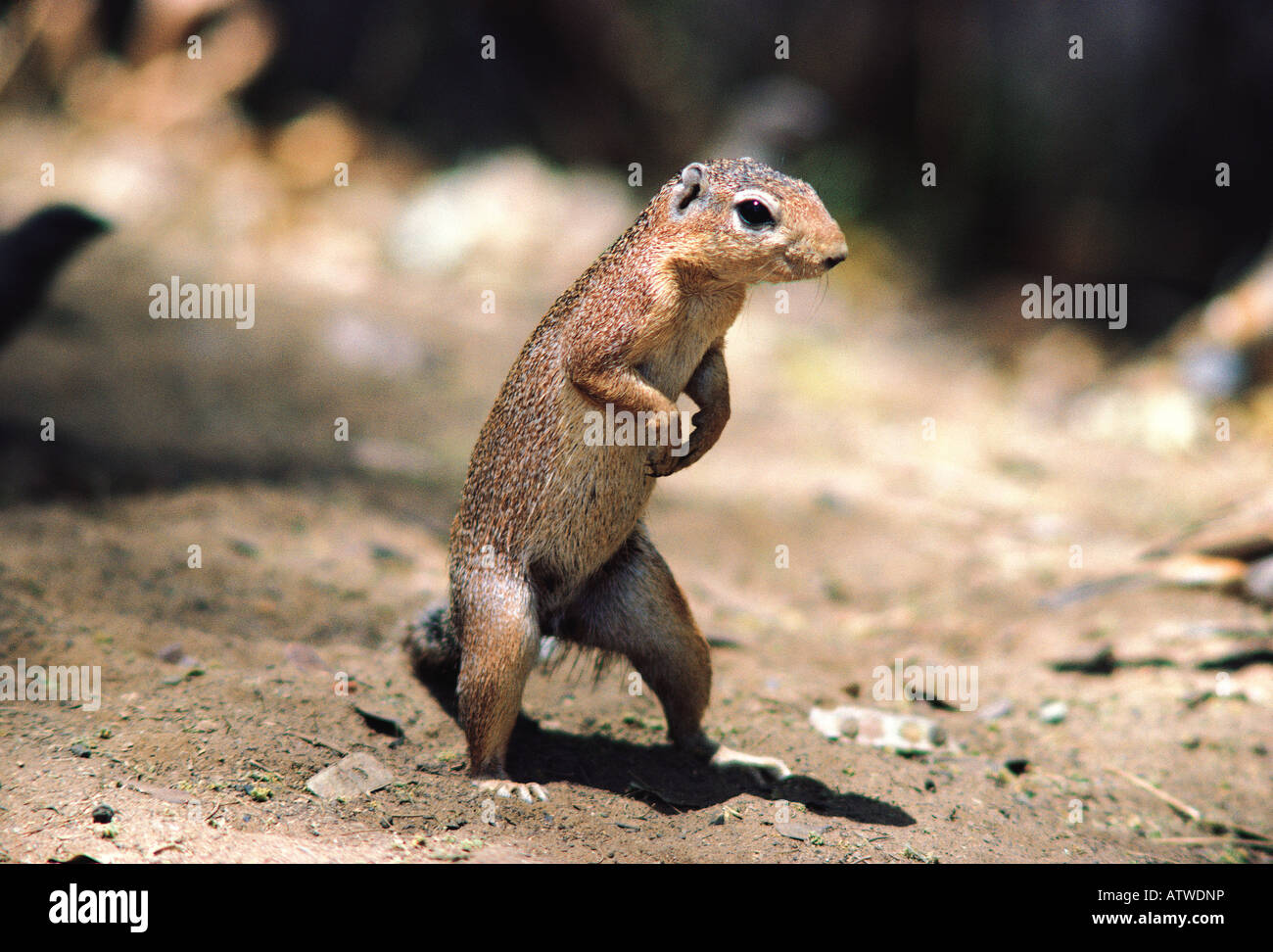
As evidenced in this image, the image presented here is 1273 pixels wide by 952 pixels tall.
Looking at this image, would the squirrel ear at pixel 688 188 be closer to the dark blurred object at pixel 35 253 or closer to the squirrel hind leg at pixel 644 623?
the squirrel hind leg at pixel 644 623

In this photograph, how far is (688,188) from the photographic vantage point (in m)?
3.89

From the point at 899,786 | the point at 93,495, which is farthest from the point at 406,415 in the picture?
the point at 899,786

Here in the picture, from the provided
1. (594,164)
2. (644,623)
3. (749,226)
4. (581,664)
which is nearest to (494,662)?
(644,623)

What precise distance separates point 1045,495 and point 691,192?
5.88 metres

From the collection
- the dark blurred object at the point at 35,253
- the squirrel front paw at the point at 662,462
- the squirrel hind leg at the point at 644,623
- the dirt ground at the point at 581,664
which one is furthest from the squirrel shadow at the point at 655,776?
the dark blurred object at the point at 35,253

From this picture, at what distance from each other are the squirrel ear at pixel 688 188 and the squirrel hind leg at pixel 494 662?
154cm

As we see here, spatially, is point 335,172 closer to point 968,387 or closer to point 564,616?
point 968,387

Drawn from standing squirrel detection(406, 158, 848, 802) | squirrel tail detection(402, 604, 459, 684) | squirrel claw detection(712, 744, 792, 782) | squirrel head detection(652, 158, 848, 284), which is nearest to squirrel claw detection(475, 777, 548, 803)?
standing squirrel detection(406, 158, 848, 802)

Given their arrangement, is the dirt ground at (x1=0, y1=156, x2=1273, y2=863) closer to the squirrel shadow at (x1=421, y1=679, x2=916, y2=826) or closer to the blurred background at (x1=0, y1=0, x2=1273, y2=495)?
the squirrel shadow at (x1=421, y1=679, x2=916, y2=826)

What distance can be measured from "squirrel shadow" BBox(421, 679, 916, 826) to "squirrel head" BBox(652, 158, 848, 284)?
1988 millimetres

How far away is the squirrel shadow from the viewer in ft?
13.4

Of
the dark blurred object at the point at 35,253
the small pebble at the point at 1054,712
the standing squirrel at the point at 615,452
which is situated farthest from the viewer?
the dark blurred object at the point at 35,253

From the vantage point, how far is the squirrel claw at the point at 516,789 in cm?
391

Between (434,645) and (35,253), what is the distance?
16.2ft
